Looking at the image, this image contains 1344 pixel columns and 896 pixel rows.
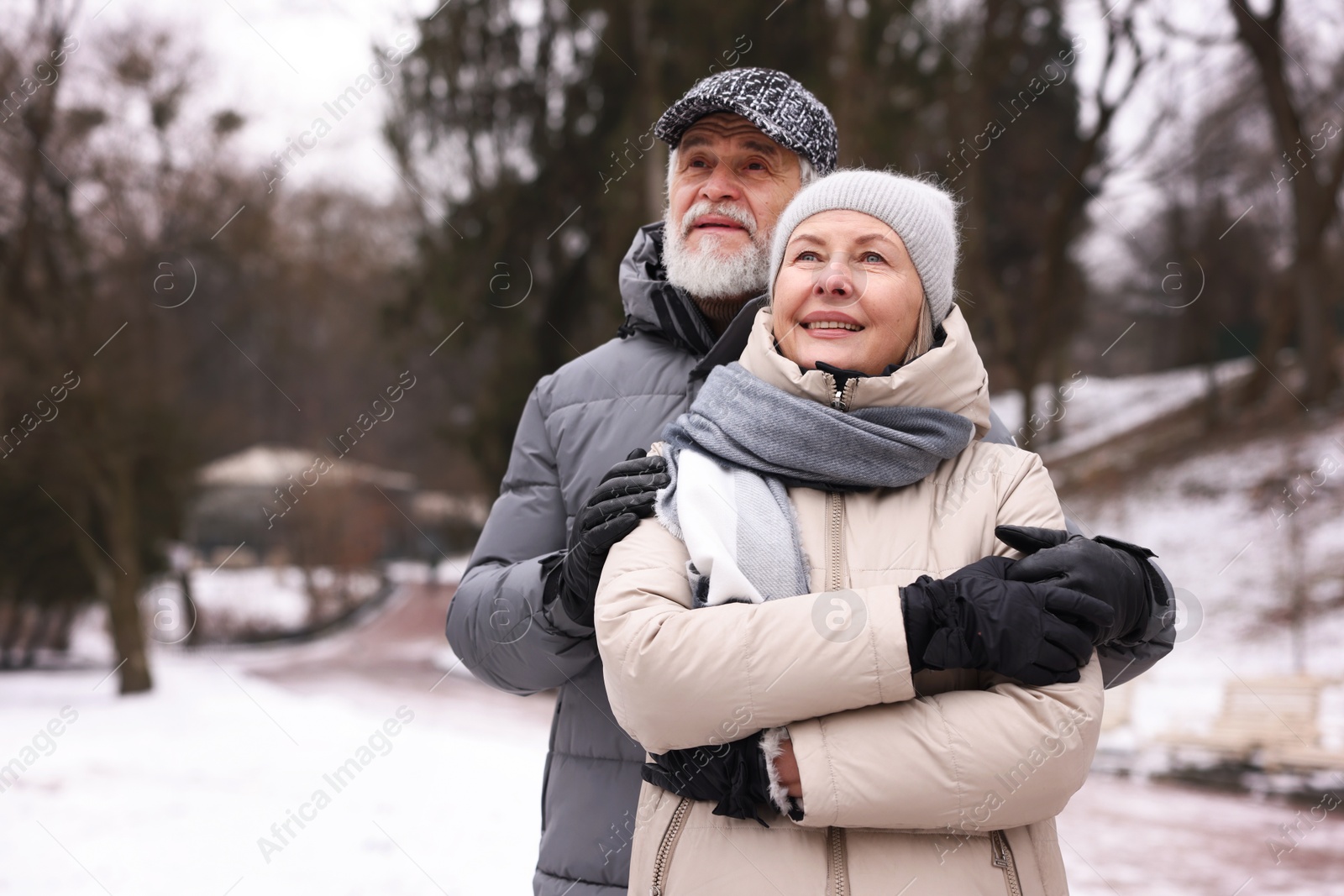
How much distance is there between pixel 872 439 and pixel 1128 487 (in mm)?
17025

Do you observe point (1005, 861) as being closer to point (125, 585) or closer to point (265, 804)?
point (265, 804)

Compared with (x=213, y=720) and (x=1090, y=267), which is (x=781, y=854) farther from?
(x=1090, y=267)

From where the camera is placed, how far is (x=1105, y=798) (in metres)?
8.11

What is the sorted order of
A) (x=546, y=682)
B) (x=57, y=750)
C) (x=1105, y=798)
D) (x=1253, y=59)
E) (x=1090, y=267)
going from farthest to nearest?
(x=1090, y=267) < (x=1253, y=59) < (x=57, y=750) < (x=1105, y=798) < (x=546, y=682)

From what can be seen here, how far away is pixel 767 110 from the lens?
2.21 meters

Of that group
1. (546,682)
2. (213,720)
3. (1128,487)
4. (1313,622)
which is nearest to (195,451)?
(213,720)

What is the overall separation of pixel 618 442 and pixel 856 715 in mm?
841

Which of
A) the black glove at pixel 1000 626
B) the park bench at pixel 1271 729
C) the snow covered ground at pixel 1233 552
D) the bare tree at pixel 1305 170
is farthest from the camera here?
the bare tree at pixel 1305 170

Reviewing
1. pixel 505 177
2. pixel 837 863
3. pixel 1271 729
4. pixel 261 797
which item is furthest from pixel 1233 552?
pixel 837 863

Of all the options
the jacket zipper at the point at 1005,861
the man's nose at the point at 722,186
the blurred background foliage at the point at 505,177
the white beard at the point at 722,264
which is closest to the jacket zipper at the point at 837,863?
the jacket zipper at the point at 1005,861

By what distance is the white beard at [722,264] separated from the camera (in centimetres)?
219

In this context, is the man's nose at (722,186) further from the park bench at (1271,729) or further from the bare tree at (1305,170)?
the bare tree at (1305,170)

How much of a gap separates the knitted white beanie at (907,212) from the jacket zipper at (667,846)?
833 millimetres

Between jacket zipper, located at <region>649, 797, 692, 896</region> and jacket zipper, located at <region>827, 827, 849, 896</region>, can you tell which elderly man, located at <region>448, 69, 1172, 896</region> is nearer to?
jacket zipper, located at <region>649, 797, 692, 896</region>
